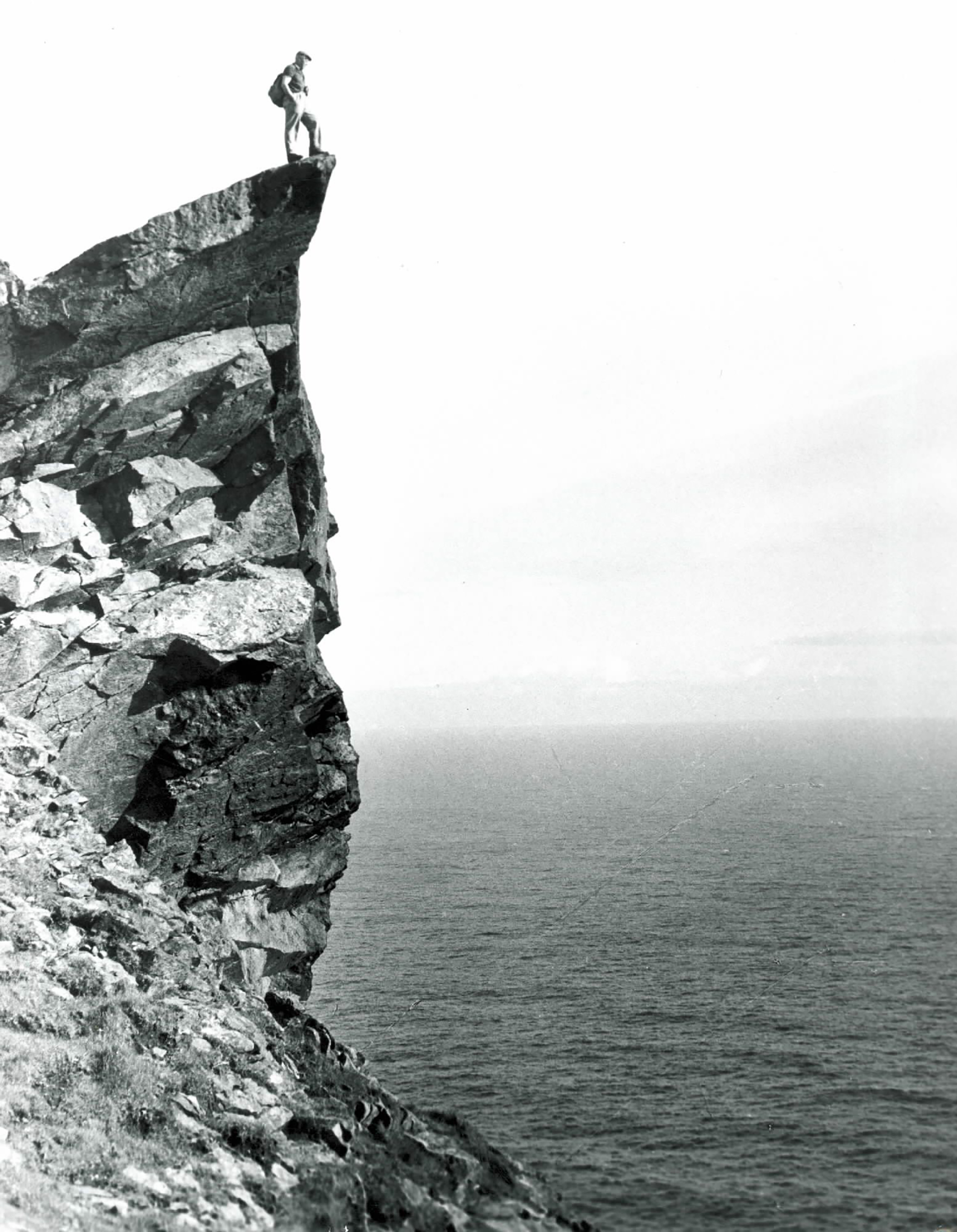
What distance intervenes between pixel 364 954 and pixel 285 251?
43.0m

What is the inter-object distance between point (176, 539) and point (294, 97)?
15071 mm

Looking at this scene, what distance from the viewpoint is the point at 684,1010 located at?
45719 millimetres

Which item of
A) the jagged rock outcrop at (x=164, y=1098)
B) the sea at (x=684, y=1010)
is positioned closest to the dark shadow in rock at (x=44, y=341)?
the jagged rock outcrop at (x=164, y=1098)

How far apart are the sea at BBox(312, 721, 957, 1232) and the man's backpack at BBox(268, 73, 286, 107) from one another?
37.0 m

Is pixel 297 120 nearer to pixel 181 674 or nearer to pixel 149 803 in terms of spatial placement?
pixel 181 674

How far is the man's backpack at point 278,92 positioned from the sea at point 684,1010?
37.0m

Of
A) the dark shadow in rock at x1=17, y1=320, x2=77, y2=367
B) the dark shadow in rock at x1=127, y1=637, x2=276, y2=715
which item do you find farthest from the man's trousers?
the dark shadow in rock at x1=127, y1=637, x2=276, y2=715

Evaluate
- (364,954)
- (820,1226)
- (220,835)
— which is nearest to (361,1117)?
(220,835)

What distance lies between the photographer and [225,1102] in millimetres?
18484

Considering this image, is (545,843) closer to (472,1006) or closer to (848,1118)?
(472,1006)

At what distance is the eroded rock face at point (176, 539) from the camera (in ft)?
94.4

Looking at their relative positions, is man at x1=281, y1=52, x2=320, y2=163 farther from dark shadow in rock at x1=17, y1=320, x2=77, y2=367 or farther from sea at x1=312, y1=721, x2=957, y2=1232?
sea at x1=312, y1=721, x2=957, y2=1232

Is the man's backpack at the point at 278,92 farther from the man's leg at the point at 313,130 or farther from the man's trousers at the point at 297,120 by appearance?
the man's leg at the point at 313,130

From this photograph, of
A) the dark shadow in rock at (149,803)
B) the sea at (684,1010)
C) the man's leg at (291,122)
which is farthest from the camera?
the sea at (684,1010)
